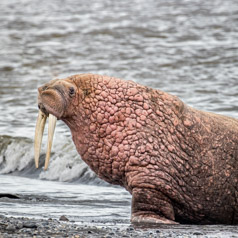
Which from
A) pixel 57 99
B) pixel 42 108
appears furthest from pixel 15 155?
pixel 57 99

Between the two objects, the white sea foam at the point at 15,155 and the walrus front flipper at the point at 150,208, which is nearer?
the walrus front flipper at the point at 150,208

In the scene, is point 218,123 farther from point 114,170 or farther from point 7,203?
point 7,203

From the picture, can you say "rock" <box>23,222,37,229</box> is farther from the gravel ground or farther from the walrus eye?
the walrus eye

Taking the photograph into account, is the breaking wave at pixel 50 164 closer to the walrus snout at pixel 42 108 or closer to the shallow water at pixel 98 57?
the shallow water at pixel 98 57

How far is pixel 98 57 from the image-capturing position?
20781 millimetres

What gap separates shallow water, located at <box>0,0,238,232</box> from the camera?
11.2 m

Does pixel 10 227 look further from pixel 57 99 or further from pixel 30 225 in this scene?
pixel 57 99

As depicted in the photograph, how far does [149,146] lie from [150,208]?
526 millimetres

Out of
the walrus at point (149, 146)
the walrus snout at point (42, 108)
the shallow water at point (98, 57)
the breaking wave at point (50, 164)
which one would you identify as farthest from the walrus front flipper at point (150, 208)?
the breaking wave at point (50, 164)

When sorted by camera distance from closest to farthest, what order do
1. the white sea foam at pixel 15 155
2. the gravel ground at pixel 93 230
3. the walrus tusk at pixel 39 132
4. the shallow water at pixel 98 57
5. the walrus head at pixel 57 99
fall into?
the gravel ground at pixel 93 230 < the walrus head at pixel 57 99 < the walrus tusk at pixel 39 132 < the shallow water at pixel 98 57 < the white sea foam at pixel 15 155

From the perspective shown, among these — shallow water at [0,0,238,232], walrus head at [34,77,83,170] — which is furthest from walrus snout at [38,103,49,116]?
shallow water at [0,0,238,232]

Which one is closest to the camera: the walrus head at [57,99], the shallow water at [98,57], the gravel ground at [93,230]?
the gravel ground at [93,230]

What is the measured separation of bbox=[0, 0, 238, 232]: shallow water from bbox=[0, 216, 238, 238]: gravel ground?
1072 mm

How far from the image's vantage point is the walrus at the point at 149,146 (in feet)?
22.7
